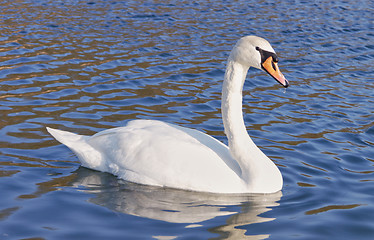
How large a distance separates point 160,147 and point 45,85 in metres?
4.45

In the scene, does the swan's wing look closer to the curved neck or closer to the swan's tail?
the swan's tail

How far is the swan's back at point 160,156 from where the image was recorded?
19.8 ft

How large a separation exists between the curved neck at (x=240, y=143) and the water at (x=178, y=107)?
0.24 m

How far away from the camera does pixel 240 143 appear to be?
627 centimetres

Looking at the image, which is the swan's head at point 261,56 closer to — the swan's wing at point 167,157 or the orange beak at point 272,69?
the orange beak at point 272,69

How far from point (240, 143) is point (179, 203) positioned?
100cm

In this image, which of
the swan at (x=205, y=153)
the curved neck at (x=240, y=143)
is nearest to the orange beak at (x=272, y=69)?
the swan at (x=205, y=153)

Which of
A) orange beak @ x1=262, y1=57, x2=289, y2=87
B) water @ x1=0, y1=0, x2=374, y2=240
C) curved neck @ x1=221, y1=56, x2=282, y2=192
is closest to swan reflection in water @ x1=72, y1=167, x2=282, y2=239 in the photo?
water @ x1=0, y1=0, x2=374, y2=240

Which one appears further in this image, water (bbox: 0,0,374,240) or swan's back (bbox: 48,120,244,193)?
swan's back (bbox: 48,120,244,193)

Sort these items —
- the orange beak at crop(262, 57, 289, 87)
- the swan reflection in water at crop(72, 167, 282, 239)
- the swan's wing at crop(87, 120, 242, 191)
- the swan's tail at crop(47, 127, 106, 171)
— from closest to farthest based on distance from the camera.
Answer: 1. the swan reflection in water at crop(72, 167, 282, 239)
2. the orange beak at crop(262, 57, 289, 87)
3. the swan's wing at crop(87, 120, 242, 191)
4. the swan's tail at crop(47, 127, 106, 171)

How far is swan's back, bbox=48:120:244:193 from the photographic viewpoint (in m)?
6.04

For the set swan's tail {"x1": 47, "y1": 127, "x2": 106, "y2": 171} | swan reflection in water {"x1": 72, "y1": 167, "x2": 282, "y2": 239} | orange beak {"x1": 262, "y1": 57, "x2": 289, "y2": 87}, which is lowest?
swan reflection in water {"x1": 72, "y1": 167, "x2": 282, "y2": 239}

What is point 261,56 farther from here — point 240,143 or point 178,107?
point 178,107

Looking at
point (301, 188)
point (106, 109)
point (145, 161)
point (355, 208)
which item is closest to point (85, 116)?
point (106, 109)
